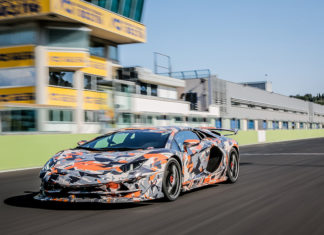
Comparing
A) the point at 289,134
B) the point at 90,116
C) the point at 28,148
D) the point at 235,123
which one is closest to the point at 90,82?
the point at 90,116

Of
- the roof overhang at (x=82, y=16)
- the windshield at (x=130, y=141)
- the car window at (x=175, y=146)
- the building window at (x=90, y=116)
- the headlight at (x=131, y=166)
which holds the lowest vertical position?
the headlight at (x=131, y=166)

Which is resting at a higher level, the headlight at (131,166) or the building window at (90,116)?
the building window at (90,116)

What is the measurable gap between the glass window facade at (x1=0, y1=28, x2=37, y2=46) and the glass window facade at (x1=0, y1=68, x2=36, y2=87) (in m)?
1.54

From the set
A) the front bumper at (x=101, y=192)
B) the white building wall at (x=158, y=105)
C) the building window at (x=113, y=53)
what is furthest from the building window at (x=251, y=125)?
the front bumper at (x=101, y=192)

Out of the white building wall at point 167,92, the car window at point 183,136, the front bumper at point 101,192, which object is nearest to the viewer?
the front bumper at point 101,192

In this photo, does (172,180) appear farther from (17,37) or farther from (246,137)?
(246,137)

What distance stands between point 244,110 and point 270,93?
16559 mm

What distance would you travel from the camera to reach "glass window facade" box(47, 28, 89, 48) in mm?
26625

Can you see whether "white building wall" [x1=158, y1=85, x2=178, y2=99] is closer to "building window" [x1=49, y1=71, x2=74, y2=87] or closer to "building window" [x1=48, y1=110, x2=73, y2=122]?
"building window" [x1=49, y1=71, x2=74, y2=87]

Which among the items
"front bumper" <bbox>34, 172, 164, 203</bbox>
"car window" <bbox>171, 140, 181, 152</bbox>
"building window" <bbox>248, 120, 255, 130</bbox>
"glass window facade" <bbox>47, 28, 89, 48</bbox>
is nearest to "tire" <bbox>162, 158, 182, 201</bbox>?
"car window" <bbox>171, 140, 181, 152</bbox>

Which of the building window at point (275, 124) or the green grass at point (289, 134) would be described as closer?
the green grass at point (289, 134)

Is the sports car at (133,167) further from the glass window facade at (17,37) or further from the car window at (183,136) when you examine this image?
the glass window facade at (17,37)

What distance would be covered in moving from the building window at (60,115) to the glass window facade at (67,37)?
7086mm

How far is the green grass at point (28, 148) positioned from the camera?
14125mm
